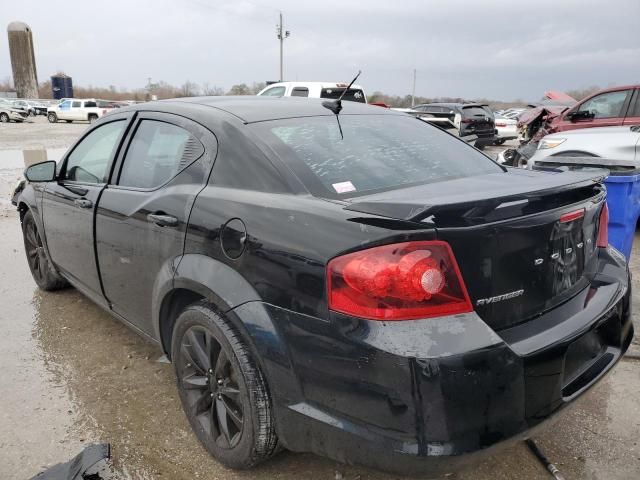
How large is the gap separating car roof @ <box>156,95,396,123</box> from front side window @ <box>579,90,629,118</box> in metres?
7.09

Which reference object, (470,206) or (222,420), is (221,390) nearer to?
(222,420)

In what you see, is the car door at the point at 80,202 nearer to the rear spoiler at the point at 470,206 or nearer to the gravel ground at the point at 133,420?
the gravel ground at the point at 133,420

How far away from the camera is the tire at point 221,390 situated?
2023 mm

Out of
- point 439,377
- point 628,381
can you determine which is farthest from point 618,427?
point 439,377

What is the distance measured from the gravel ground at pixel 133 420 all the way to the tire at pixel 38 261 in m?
0.48

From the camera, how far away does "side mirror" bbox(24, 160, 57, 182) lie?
11.7 feet

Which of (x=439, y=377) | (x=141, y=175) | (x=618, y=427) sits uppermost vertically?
(x=141, y=175)

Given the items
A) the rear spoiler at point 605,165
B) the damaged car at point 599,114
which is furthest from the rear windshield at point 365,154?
the damaged car at point 599,114

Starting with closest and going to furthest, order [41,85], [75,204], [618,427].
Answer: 1. [618,427]
2. [75,204]
3. [41,85]

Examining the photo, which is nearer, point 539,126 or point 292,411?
point 292,411

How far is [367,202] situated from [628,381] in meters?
2.29

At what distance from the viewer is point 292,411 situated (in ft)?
6.15

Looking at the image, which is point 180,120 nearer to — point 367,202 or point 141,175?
point 141,175

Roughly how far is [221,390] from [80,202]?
167cm
